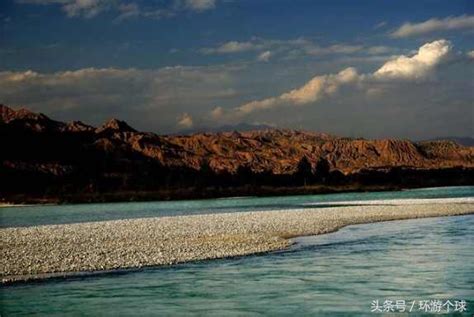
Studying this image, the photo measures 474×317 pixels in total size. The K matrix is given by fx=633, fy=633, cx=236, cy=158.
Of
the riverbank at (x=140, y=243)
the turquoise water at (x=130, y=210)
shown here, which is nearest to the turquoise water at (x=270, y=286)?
the riverbank at (x=140, y=243)

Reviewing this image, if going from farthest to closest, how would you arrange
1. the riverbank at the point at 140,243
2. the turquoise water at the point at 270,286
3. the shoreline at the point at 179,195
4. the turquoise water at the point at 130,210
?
the shoreline at the point at 179,195 < the turquoise water at the point at 130,210 < the riverbank at the point at 140,243 < the turquoise water at the point at 270,286

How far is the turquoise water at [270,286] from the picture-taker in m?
19.4

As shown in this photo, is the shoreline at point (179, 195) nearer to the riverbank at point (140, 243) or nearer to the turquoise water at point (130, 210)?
the turquoise water at point (130, 210)

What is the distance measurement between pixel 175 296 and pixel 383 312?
23.1 feet

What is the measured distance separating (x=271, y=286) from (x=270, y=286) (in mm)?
36

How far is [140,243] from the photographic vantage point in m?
35.7

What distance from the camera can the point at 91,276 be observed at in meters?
25.2

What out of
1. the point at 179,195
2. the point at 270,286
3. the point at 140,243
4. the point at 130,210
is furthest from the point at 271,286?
the point at 179,195

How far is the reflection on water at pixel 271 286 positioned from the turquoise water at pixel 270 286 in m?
0.03

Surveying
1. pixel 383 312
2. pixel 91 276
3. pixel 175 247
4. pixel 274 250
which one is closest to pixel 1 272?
pixel 91 276

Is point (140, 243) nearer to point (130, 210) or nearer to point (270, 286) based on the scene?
point (270, 286)

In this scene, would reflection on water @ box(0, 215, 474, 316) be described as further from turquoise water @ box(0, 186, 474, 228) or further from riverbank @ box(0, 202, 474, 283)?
turquoise water @ box(0, 186, 474, 228)

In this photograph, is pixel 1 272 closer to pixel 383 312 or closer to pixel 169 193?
pixel 383 312

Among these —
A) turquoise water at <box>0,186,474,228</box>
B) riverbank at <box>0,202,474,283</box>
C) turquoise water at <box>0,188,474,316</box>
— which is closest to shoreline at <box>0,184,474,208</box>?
turquoise water at <box>0,186,474,228</box>
